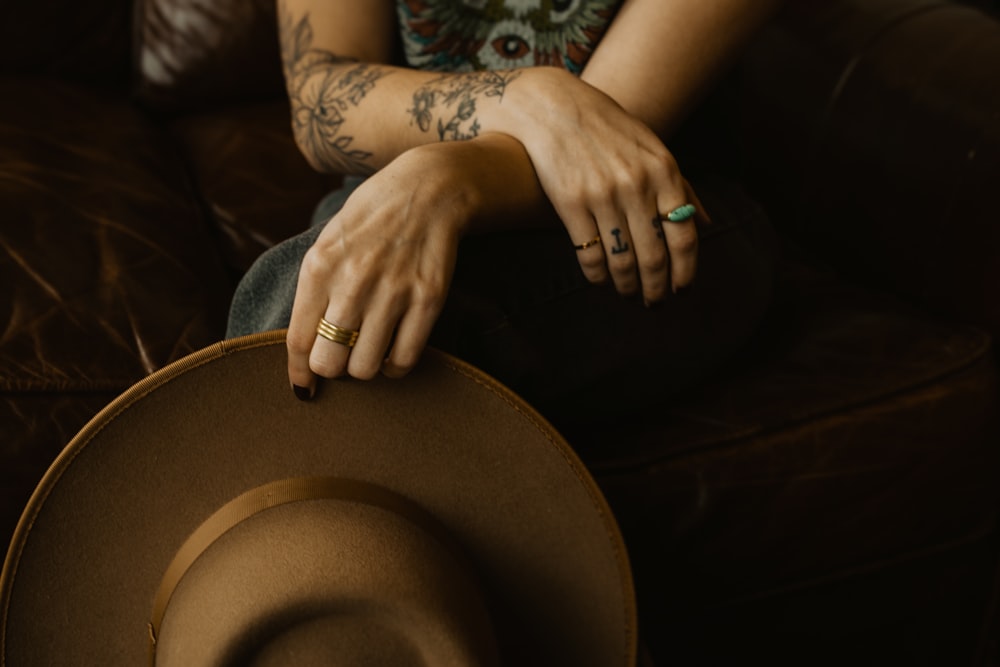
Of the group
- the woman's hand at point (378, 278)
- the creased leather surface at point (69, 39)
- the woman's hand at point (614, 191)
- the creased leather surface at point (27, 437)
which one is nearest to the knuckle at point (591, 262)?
the woman's hand at point (614, 191)

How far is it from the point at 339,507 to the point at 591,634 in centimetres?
21

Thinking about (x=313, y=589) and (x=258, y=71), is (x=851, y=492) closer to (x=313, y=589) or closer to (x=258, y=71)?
(x=313, y=589)

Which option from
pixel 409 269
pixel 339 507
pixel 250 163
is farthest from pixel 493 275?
pixel 250 163

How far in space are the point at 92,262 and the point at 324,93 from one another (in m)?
0.29

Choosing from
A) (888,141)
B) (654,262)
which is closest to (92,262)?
(654,262)

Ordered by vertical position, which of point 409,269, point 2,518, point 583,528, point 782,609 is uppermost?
point 409,269

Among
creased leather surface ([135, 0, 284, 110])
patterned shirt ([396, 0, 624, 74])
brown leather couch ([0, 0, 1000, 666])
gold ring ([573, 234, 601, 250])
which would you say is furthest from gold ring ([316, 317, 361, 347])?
creased leather surface ([135, 0, 284, 110])

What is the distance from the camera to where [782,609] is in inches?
35.8

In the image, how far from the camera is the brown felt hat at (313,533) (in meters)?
0.49

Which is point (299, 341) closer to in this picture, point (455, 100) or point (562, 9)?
point (455, 100)

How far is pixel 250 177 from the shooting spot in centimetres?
120

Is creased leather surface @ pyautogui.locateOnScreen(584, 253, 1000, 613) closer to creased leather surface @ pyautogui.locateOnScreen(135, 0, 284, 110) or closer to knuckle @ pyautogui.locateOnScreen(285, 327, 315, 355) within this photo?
knuckle @ pyautogui.locateOnScreen(285, 327, 315, 355)

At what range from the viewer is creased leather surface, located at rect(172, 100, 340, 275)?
1103 millimetres

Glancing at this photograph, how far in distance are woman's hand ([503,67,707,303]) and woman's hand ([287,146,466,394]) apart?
0.11 meters
